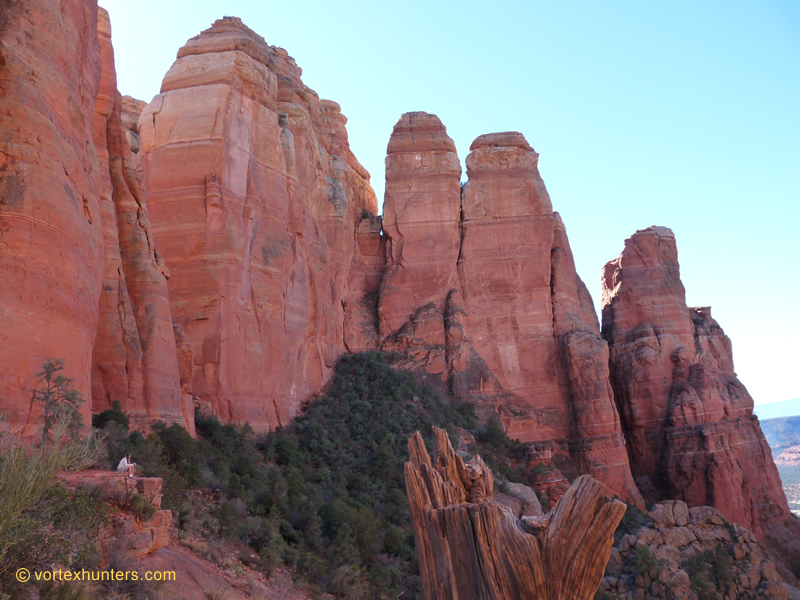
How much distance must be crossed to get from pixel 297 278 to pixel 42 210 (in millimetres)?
19618

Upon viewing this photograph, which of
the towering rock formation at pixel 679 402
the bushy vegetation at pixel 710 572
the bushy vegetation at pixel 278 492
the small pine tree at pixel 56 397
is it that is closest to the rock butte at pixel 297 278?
the towering rock formation at pixel 679 402

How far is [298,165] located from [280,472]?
1781 centimetres

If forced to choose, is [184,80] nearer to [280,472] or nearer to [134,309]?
[134,309]

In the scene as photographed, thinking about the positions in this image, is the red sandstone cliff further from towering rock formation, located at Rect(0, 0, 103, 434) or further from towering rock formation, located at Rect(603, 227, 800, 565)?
towering rock formation, located at Rect(603, 227, 800, 565)

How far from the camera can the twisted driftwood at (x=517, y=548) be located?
5355mm

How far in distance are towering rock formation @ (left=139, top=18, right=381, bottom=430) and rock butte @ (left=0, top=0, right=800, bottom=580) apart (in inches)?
4.2

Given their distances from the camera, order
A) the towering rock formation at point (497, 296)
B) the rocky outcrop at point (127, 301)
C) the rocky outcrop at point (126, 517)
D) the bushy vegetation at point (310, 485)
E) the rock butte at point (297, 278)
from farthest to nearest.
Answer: the towering rock formation at point (497, 296) → the rocky outcrop at point (127, 301) → the bushy vegetation at point (310, 485) → the rock butte at point (297, 278) → the rocky outcrop at point (126, 517)

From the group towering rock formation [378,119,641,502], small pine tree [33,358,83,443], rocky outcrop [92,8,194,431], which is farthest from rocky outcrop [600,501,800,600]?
small pine tree [33,358,83,443]

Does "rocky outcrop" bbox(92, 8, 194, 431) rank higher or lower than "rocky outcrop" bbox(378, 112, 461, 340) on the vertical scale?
lower

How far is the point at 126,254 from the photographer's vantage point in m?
21.2

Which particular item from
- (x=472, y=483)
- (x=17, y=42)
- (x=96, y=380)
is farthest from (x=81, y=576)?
(x=17, y=42)

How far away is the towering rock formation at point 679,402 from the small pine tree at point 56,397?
40.3 meters

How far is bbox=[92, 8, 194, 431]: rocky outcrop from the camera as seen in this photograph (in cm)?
1914

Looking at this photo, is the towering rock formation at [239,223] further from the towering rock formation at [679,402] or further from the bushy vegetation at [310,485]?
the towering rock formation at [679,402]
